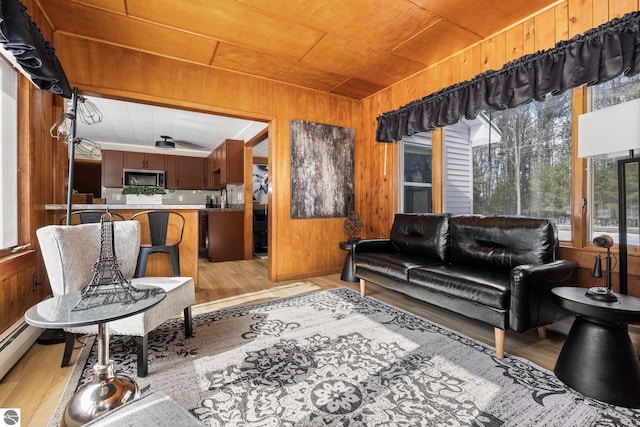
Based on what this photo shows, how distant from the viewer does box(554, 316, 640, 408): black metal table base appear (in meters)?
1.49

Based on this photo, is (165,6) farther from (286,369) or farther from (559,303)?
(559,303)

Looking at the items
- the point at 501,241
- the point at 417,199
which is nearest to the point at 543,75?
the point at 501,241

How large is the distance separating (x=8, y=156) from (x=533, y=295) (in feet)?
12.3

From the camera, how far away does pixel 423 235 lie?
10.3 feet

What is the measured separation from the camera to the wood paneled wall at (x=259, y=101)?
2992mm

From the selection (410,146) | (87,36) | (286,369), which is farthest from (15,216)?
(410,146)

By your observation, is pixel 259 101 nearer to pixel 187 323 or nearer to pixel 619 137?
pixel 187 323

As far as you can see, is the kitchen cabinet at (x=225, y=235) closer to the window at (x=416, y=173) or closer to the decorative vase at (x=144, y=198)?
the decorative vase at (x=144, y=198)

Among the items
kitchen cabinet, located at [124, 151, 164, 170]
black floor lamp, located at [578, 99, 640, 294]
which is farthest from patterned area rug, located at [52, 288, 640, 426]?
kitchen cabinet, located at [124, 151, 164, 170]

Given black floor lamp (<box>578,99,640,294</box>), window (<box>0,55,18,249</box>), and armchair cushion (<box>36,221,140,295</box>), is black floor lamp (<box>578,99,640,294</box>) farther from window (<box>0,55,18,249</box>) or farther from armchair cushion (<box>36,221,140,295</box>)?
window (<box>0,55,18,249</box>)

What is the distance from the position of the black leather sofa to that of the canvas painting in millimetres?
1163

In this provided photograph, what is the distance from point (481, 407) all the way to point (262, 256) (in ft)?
15.9

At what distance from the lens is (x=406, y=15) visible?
2605 millimetres

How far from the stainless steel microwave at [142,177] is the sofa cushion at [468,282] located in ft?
21.7
